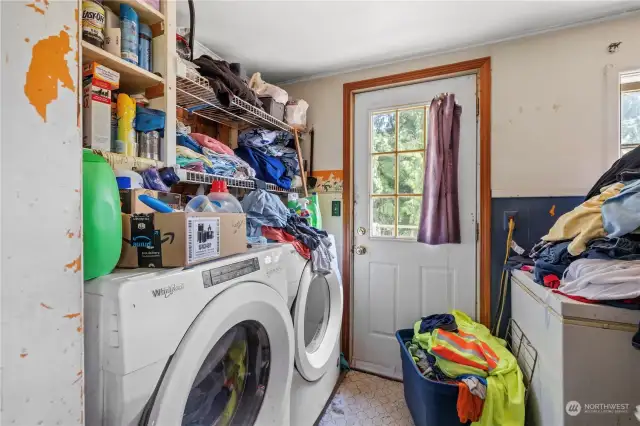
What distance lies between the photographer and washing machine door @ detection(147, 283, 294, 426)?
0.81 m

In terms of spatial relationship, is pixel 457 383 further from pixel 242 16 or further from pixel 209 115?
pixel 242 16

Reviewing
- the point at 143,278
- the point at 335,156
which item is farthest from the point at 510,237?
the point at 143,278

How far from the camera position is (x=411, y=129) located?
1.87m

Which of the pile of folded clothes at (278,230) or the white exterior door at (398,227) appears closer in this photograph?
the pile of folded clothes at (278,230)

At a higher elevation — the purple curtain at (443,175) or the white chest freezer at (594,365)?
the purple curtain at (443,175)

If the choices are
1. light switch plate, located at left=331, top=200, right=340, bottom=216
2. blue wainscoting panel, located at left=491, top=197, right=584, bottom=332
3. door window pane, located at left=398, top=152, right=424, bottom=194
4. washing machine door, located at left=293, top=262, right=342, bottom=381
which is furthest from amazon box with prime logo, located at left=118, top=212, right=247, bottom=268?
blue wainscoting panel, located at left=491, top=197, right=584, bottom=332

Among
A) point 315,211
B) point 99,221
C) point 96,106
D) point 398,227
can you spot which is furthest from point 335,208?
point 99,221

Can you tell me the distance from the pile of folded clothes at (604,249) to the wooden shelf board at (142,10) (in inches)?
68.2

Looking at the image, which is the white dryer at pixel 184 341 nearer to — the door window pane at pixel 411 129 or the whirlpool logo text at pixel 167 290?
the whirlpool logo text at pixel 167 290

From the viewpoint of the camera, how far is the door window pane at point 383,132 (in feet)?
6.31

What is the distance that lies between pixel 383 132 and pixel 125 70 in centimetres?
149

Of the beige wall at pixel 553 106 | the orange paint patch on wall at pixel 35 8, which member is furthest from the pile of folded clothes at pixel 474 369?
the orange paint patch on wall at pixel 35 8

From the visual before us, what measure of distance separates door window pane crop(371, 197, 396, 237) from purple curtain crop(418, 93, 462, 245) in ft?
0.78

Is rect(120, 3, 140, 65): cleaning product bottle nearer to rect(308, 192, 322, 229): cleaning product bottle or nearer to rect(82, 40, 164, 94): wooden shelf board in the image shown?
rect(82, 40, 164, 94): wooden shelf board
